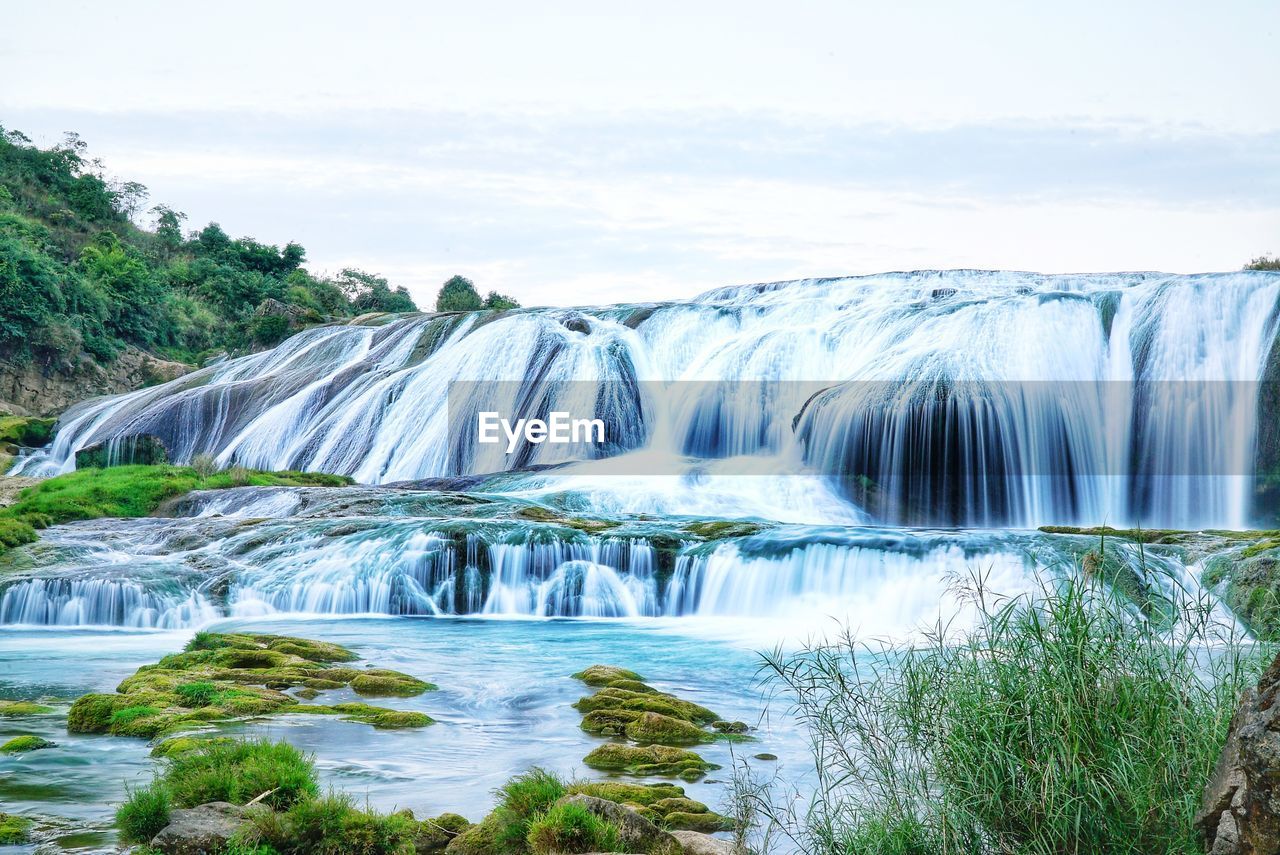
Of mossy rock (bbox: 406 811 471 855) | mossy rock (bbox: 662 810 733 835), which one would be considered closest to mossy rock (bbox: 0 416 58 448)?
mossy rock (bbox: 406 811 471 855)

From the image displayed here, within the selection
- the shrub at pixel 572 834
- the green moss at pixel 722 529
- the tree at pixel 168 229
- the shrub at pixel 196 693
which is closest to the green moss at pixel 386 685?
the shrub at pixel 196 693

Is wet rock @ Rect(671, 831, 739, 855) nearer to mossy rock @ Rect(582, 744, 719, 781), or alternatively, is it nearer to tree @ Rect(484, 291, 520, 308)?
mossy rock @ Rect(582, 744, 719, 781)

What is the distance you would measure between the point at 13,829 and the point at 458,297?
53743 millimetres

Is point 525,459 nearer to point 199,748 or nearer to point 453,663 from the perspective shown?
point 453,663

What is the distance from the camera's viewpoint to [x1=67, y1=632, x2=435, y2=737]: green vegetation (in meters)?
9.91

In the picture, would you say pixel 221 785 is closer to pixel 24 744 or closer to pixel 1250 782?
pixel 24 744

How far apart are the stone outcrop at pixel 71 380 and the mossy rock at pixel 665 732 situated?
41.5m

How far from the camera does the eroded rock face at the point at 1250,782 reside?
4.04m

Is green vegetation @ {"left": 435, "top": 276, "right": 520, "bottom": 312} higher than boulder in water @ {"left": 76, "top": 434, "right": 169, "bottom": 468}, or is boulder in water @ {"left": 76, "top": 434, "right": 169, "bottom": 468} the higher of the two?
green vegetation @ {"left": 435, "top": 276, "right": 520, "bottom": 312}

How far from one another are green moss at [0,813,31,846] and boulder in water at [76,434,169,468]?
1094 inches

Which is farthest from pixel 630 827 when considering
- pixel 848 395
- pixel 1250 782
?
pixel 848 395

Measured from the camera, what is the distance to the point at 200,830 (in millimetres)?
6266

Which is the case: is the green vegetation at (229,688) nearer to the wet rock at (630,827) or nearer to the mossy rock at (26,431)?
the wet rock at (630,827)

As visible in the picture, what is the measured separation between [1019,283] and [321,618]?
98.2 ft
